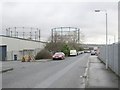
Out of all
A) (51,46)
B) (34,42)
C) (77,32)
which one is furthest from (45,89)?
(77,32)

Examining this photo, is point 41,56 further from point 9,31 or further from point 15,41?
point 9,31

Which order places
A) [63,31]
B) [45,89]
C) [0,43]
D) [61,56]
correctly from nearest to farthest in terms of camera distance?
[45,89], [61,56], [0,43], [63,31]

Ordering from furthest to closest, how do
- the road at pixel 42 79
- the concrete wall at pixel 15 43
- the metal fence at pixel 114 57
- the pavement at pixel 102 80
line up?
the concrete wall at pixel 15 43 < the metal fence at pixel 114 57 < the road at pixel 42 79 < the pavement at pixel 102 80

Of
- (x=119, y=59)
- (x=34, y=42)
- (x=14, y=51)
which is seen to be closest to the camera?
(x=119, y=59)

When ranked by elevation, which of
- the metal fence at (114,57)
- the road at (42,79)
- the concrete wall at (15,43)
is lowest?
the road at (42,79)

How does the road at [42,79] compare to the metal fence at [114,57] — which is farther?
the metal fence at [114,57]

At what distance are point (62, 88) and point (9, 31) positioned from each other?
81772mm

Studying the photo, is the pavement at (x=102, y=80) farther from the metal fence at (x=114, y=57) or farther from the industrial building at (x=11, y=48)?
the industrial building at (x=11, y=48)

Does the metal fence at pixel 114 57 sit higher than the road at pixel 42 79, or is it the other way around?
the metal fence at pixel 114 57

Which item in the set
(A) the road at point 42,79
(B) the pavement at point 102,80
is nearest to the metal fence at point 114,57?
(B) the pavement at point 102,80

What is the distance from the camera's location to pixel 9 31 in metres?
94.4

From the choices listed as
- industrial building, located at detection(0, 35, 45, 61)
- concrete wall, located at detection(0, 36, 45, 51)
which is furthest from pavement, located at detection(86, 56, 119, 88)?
concrete wall, located at detection(0, 36, 45, 51)

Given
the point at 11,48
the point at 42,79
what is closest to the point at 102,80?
the point at 42,79

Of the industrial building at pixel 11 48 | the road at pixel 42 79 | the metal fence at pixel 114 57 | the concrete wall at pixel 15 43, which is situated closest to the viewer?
the road at pixel 42 79
